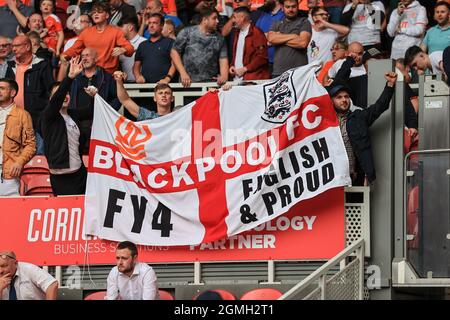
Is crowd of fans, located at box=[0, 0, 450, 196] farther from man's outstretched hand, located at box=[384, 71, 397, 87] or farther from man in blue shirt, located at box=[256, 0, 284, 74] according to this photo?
man's outstretched hand, located at box=[384, 71, 397, 87]

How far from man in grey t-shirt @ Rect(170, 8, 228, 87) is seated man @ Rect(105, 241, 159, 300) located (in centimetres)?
466

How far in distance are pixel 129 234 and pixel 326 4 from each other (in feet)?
21.7

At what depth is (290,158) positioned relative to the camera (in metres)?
16.6

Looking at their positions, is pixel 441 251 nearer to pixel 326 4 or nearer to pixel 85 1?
pixel 326 4

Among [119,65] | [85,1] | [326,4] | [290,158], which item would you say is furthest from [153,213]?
[85,1]

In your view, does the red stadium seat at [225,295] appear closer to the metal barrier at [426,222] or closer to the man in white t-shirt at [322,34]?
the metal barrier at [426,222]

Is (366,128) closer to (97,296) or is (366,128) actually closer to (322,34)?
(97,296)

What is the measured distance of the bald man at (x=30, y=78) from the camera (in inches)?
783

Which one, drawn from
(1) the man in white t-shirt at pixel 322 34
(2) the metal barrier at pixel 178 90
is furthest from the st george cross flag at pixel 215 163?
(1) the man in white t-shirt at pixel 322 34

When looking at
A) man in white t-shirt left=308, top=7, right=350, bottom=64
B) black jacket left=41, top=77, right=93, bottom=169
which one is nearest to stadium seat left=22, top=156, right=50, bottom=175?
black jacket left=41, top=77, right=93, bottom=169

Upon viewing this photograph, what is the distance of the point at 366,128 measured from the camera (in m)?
16.5

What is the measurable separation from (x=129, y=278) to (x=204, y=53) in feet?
16.7

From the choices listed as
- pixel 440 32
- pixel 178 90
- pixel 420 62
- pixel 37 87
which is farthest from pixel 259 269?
pixel 440 32

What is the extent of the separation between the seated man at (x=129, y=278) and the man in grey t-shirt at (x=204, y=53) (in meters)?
4.66
